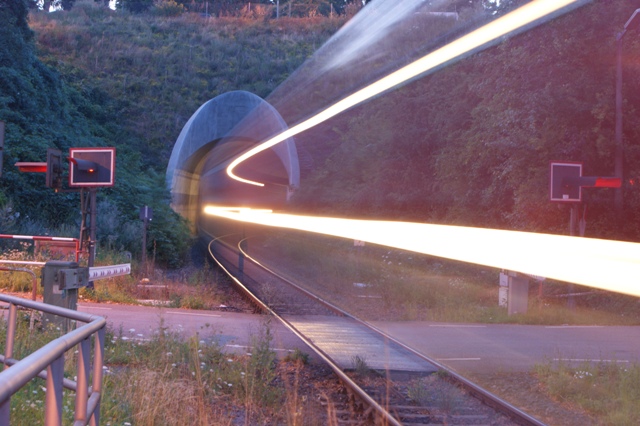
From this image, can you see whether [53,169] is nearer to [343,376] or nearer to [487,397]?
[343,376]

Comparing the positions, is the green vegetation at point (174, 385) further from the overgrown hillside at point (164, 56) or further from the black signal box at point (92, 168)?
the overgrown hillside at point (164, 56)

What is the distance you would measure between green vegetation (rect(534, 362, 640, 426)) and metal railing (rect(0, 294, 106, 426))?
5214mm

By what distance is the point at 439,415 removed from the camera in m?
6.78

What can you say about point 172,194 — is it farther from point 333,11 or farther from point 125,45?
point 333,11

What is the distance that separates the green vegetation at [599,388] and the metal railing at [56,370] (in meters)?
5.21

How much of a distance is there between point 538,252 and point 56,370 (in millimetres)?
4046

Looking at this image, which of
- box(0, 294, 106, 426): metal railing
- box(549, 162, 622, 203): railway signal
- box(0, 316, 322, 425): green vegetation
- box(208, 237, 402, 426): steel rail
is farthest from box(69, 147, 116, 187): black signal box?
box(549, 162, 622, 203): railway signal

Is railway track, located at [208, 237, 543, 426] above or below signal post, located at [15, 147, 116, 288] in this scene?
below

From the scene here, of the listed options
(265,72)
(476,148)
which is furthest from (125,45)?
(476,148)

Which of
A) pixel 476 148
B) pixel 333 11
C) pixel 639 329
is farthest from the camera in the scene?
pixel 333 11

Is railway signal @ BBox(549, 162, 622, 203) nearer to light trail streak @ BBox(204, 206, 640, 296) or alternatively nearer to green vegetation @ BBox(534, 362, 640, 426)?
green vegetation @ BBox(534, 362, 640, 426)

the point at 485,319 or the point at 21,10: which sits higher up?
the point at 21,10

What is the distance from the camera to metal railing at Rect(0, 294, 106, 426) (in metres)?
1.94

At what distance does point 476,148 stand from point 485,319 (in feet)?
30.3
